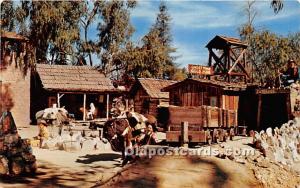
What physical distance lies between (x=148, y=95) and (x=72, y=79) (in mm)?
5398

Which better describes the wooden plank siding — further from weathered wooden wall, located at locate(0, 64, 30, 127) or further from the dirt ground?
the dirt ground

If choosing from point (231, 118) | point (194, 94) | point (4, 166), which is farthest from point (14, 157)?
point (194, 94)

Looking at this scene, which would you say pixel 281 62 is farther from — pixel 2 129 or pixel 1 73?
pixel 2 129

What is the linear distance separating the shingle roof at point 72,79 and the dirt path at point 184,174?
72.0 feet

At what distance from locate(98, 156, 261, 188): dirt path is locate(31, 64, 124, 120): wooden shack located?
71.5ft

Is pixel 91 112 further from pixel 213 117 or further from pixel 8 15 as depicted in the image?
pixel 213 117

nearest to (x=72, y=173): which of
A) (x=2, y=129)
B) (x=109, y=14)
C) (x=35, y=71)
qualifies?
(x=2, y=129)

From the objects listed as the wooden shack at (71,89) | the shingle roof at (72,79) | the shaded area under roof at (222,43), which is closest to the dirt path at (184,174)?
the shaded area under roof at (222,43)

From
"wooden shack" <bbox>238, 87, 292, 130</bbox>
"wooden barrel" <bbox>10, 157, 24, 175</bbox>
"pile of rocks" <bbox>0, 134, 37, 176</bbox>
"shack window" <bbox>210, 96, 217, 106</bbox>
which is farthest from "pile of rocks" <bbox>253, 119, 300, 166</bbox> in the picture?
"wooden barrel" <bbox>10, 157, 24, 175</bbox>

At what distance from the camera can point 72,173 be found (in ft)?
34.3

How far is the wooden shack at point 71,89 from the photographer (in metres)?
28.2

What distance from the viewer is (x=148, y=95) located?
30.4 meters

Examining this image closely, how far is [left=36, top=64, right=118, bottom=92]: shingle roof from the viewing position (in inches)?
1109

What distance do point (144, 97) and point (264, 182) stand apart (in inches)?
953
